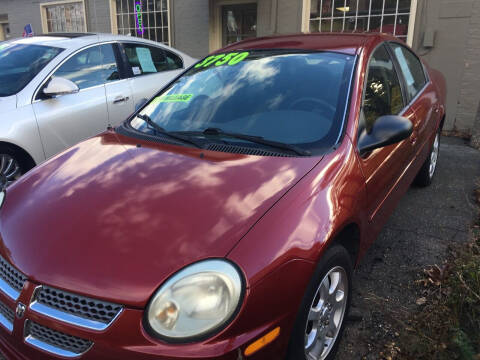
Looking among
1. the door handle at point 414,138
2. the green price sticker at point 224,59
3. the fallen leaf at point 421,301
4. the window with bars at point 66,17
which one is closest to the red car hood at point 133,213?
the green price sticker at point 224,59

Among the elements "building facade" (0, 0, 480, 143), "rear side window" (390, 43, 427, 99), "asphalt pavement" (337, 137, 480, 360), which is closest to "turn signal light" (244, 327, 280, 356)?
"asphalt pavement" (337, 137, 480, 360)

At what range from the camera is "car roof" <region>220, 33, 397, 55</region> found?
9.27 feet

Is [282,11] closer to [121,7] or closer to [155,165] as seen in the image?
[121,7]

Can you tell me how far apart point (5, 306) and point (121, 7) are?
411 inches

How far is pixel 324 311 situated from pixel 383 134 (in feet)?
3.39

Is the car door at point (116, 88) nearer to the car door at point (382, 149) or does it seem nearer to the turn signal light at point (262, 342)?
the car door at point (382, 149)

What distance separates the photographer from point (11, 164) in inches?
147

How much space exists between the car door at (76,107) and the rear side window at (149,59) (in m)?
0.43

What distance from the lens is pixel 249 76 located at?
9.17ft

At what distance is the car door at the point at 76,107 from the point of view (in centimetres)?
392

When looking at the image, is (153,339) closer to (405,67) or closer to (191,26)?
(405,67)

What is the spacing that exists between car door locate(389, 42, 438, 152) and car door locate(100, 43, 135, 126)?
2.81 meters

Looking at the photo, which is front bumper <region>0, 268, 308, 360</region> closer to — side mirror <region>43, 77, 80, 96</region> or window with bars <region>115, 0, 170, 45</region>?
side mirror <region>43, 77, 80, 96</region>

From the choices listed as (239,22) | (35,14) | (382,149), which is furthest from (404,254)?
(35,14)
